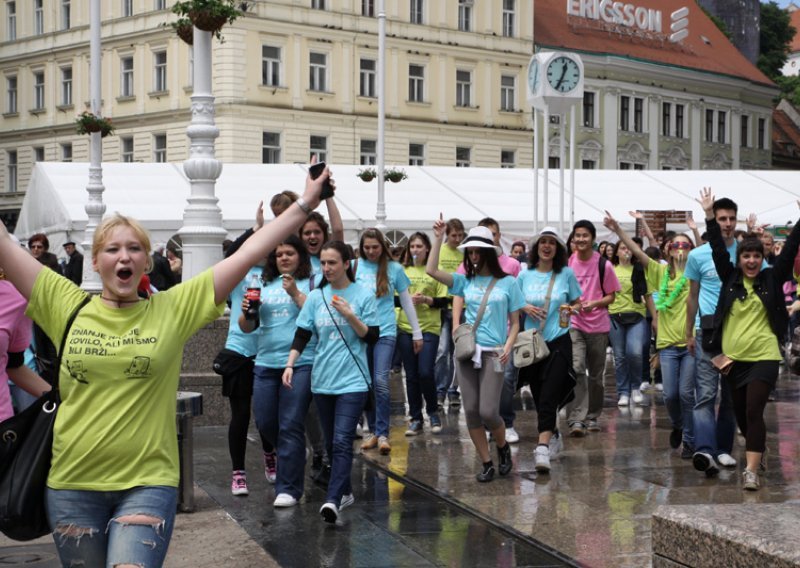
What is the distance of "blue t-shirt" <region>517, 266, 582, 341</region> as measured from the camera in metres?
10.3

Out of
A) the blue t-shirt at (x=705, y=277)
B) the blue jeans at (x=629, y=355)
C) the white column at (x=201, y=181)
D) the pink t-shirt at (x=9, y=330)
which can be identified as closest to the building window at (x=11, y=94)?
the white column at (x=201, y=181)

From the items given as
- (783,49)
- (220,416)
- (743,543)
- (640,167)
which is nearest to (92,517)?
(743,543)

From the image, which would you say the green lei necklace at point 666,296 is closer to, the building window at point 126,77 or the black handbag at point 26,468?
the black handbag at point 26,468

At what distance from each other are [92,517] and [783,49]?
81.0 m

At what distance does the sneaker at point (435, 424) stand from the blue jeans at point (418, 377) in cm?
4

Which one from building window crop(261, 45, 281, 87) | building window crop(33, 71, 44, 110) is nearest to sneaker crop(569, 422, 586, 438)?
building window crop(261, 45, 281, 87)

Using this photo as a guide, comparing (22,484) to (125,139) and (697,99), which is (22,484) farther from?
(697,99)

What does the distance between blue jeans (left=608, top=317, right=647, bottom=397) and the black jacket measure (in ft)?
16.8

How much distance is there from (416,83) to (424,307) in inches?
1596

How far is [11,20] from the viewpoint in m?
55.5

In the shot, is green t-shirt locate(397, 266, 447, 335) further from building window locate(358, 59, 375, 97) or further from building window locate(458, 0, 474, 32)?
building window locate(458, 0, 474, 32)

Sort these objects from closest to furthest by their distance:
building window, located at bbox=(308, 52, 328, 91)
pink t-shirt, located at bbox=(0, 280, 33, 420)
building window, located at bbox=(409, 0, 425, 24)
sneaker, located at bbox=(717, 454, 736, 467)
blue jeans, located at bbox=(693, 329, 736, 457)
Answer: pink t-shirt, located at bbox=(0, 280, 33, 420), blue jeans, located at bbox=(693, 329, 736, 457), sneaker, located at bbox=(717, 454, 736, 467), building window, located at bbox=(308, 52, 328, 91), building window, located at bbox=(409, 0, 425, 24)

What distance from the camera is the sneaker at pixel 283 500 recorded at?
8.45 metres

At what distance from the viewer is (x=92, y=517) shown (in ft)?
13.7
